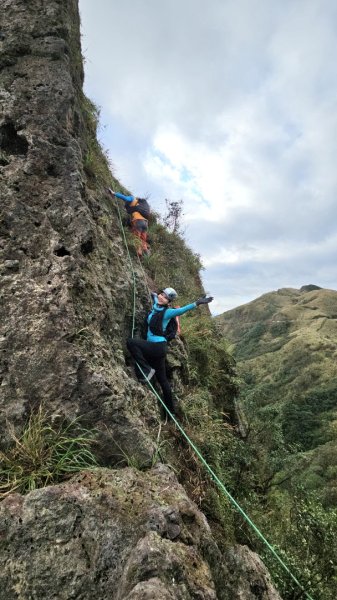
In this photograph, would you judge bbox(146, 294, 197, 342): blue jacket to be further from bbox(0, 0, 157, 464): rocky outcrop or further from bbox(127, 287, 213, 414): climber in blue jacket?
bbox(0, 0, 157, 464): rocky outcrop

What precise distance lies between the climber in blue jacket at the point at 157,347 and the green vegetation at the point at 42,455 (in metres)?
2.14

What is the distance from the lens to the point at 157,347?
7.18 m

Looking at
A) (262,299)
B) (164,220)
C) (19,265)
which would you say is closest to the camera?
(19,265)

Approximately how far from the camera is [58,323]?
17.2ft

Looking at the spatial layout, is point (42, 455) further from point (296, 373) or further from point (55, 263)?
point (296, 373)

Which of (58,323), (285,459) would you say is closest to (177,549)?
(58,323)

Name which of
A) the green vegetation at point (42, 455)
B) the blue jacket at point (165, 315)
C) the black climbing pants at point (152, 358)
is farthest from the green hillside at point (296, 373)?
the green vegetation at point (42, 455)

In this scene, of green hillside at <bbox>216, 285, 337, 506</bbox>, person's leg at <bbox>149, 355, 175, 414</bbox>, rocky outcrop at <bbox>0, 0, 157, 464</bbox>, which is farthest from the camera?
green hillside at <bbox>216, 285, 337, 506</bbox>

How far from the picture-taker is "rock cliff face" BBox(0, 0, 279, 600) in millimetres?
3650

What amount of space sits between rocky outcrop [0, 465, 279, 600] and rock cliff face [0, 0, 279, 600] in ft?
0.04

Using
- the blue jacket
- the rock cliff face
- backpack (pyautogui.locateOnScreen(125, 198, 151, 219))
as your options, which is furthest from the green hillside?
the rock cliff face

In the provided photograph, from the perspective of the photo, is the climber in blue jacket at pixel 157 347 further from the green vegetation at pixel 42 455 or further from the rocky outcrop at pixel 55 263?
the green vegetation at pixel 42 455

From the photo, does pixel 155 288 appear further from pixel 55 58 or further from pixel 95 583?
pixel 95 583

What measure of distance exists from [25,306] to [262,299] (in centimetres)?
19715
